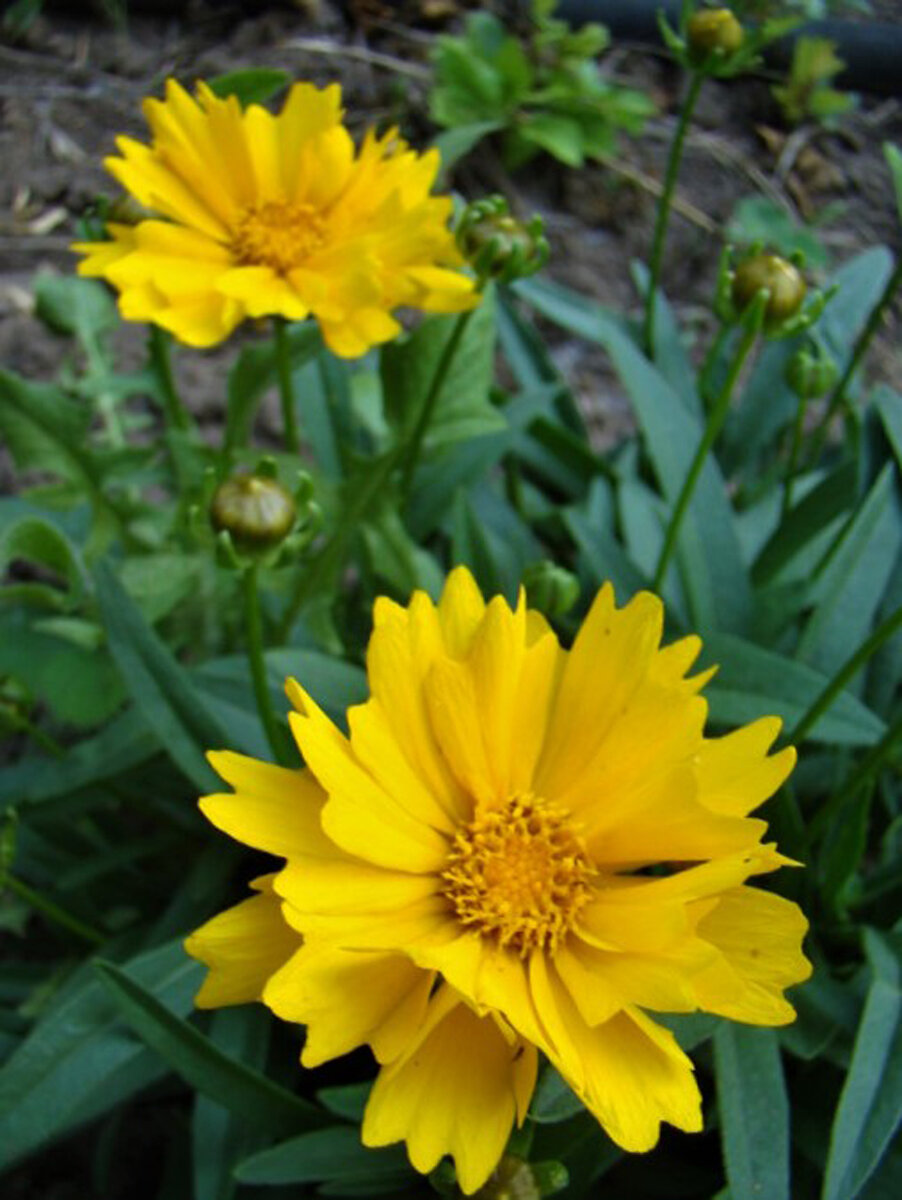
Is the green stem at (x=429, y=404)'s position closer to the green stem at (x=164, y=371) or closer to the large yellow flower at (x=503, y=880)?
the green stem at (x=164, y=371)

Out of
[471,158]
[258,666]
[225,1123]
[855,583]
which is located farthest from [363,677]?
[471,158]

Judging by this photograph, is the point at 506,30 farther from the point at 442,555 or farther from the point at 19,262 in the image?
the point at 442,555

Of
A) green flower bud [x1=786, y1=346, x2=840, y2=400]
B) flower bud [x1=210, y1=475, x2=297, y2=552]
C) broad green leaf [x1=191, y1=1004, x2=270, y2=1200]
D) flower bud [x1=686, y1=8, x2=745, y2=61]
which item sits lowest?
broad green leaf [x1=191, y1=1004, x2=270, y2=1200]

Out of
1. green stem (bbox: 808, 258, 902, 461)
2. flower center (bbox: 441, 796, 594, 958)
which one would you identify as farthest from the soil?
flower center (bbox: 441, 796, 594, 958)

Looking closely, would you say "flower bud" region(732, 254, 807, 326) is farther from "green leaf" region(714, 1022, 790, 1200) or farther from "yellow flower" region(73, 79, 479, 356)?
"green leaf" region(714, 1022, 790, 1200)

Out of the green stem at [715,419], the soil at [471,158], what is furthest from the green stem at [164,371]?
the soil at [471,158]

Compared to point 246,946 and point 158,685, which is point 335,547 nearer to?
point 158,685
